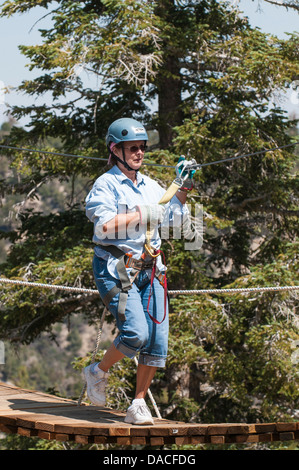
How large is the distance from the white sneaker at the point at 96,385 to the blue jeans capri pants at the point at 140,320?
346 mm

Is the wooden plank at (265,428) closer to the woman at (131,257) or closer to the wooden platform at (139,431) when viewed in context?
the wooden platform at (139,431)

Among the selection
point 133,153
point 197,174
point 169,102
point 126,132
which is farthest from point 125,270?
point 169,102

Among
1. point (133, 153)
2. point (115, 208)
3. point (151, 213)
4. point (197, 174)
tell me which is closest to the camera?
point (151, 213)

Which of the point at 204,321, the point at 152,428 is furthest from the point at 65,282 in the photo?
the point at 152,428

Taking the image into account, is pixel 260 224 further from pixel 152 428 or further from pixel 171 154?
pixel 152 428

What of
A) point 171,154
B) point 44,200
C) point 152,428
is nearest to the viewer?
point 152,428

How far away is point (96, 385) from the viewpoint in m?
4.51

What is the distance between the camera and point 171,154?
1045 centimetres

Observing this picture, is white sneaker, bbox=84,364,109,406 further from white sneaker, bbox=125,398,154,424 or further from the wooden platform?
white sneaker, bbox=125,398,154,424

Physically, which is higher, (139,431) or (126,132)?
(126,132)

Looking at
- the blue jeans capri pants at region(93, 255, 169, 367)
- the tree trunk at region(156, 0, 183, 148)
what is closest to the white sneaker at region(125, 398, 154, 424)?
the blue jeans capri pants at region(93, 255, 169, 367)

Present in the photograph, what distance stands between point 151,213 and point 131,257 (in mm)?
315

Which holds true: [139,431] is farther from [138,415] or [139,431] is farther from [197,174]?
[197,174]

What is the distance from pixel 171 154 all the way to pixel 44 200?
6445cm
